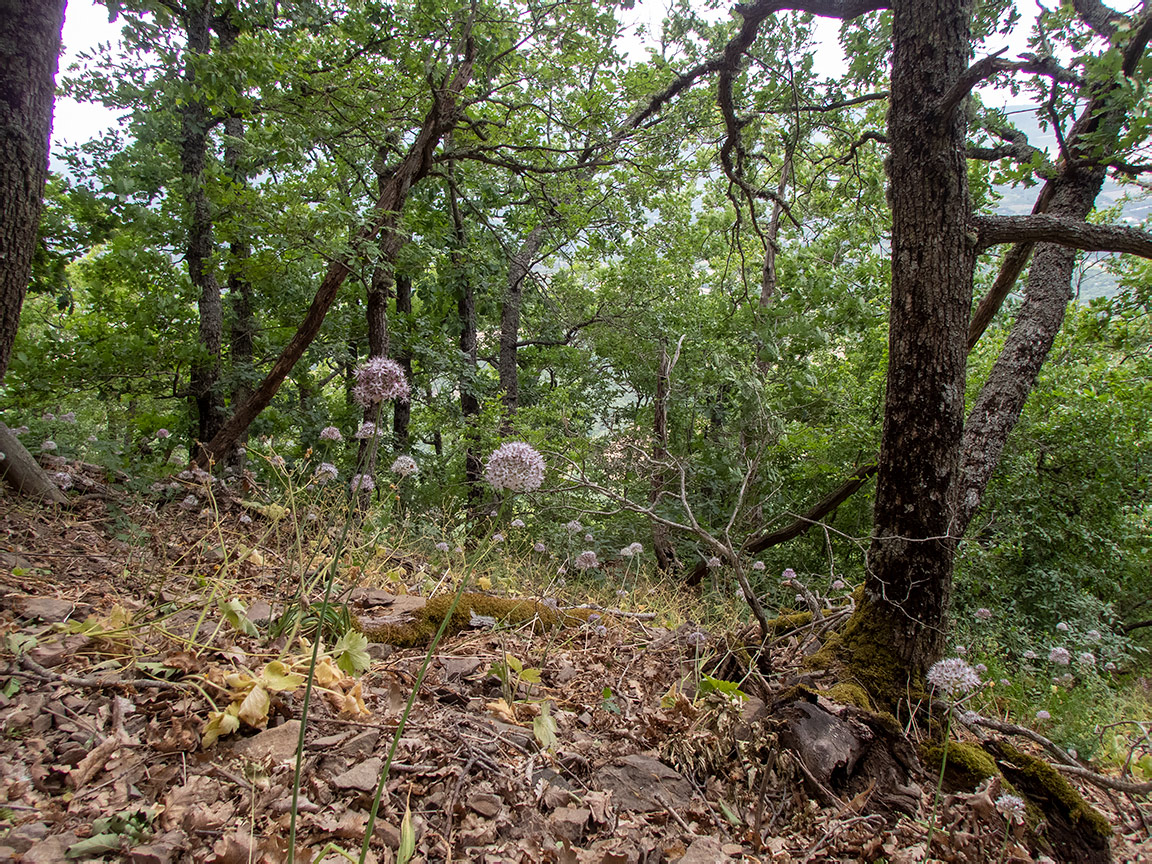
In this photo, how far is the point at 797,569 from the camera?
26.2 ft

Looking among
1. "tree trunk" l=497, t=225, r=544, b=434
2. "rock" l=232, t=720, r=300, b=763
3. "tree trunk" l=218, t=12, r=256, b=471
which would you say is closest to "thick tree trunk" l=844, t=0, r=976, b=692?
"rock" l=232, t=720, r=300, b=763

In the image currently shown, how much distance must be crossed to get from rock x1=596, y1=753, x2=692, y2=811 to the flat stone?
71 cm

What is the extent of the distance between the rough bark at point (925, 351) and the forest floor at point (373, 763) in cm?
76

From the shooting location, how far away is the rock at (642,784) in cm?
180

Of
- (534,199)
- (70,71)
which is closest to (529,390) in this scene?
(534,199)

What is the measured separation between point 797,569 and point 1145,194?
17.7 feet

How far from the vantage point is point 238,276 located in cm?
754

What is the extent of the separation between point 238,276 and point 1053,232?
27.9ft

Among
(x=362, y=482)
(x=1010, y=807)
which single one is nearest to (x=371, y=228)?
(x=362, y=482)

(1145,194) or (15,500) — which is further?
(1145,194)

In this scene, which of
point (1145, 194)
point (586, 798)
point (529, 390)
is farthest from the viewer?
point (529, 390)

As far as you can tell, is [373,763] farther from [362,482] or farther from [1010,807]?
[1010,807]

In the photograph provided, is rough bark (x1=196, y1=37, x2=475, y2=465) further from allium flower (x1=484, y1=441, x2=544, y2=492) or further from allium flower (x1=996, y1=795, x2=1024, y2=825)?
allium flower (x1=996, y1=795, x2=1024, y2=825)

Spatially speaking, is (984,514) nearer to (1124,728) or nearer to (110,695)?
(1124,728)
